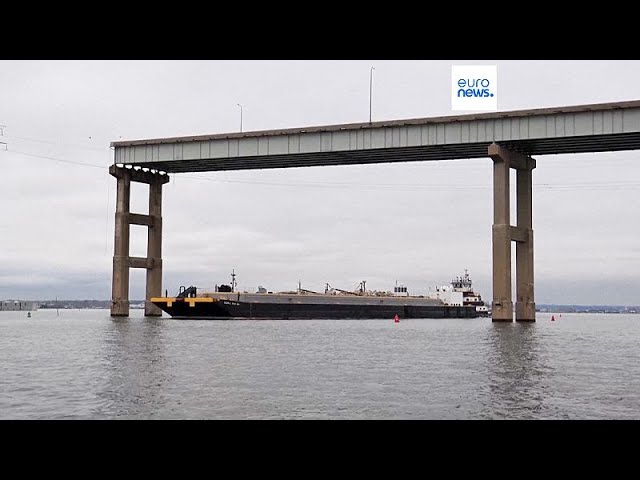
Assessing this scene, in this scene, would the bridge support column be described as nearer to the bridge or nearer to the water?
the bridge

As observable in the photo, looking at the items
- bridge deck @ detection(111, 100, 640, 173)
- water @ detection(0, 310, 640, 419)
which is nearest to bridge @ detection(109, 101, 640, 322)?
bridge deck @ detection(111, 100, 640, 173)

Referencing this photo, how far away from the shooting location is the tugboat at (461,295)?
141m

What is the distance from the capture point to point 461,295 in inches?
5595

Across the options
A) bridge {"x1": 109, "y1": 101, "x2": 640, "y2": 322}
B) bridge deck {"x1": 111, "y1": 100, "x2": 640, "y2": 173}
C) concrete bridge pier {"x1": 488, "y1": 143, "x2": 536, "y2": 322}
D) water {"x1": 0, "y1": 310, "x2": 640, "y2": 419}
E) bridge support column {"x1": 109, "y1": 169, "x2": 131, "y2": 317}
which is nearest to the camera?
water {"x1": 0, "y1": 310, "x2": 640, "y2": 419}

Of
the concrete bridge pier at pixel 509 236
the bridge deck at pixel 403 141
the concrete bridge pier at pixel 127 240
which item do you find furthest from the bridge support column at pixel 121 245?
the concrete bridge pier at pixel 509 236

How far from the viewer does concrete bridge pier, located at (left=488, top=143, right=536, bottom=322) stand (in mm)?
69375

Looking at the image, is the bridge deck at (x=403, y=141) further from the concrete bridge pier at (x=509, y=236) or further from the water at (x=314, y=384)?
the water at (x=314, y=384)

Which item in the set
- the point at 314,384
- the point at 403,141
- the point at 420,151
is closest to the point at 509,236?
the point at 420,151

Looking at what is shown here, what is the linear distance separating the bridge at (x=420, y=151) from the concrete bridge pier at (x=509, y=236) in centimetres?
10

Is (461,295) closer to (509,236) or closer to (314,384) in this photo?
(509,236)

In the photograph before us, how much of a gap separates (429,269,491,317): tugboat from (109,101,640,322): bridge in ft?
203

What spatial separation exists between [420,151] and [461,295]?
70.3 m

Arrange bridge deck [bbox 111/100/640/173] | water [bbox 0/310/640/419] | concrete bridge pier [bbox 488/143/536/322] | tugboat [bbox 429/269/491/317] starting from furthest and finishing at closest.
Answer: tugboat [bbox 429/269/491/317] < concrete bridge pier [bbox 488/143/536/322] < bridge deck [bbox 111/100/640/173] < water [bbox 0/310/640/419]
